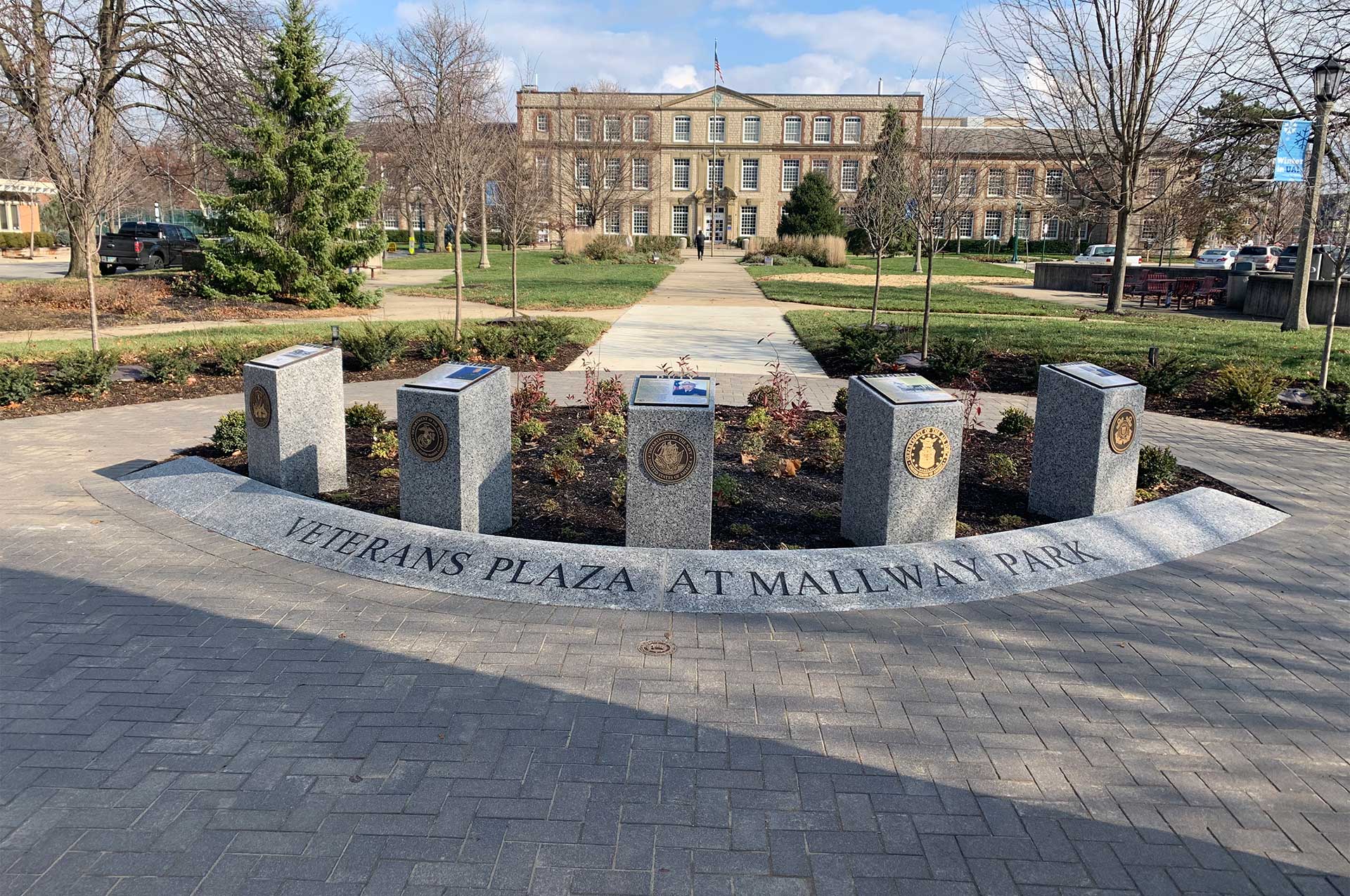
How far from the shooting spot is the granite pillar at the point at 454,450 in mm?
Result: 6535

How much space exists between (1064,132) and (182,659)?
23755mm

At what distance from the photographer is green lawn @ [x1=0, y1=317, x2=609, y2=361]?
581 inches

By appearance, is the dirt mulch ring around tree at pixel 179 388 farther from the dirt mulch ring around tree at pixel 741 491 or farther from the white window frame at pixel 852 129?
the white window frame at pixel 852 129

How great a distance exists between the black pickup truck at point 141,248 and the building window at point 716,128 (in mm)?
53668

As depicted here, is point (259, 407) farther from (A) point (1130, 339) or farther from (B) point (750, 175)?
(B) point (750, 175)

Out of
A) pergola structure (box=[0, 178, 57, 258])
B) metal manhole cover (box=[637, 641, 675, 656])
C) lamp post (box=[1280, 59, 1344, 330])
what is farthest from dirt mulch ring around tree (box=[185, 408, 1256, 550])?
pergola structure (box=[0, 178, 57, 258])

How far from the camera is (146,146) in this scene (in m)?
40.9

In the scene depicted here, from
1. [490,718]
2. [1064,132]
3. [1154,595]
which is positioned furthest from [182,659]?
[1064,132]

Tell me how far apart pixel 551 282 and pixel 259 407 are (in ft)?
79.6

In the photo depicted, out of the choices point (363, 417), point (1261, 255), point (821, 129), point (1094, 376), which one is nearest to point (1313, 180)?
point (1094, 376)

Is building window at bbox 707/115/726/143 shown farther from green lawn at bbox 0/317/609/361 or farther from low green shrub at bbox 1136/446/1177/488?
low green shrub at bbox 1136/446/1177/488

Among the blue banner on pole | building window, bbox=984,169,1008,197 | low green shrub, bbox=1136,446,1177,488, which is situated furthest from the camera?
building window, bbox=984,169,1008,197

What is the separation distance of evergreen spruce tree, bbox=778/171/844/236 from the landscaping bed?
1933 inches

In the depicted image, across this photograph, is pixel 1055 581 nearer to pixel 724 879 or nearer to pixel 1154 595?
pixel 1154 595
